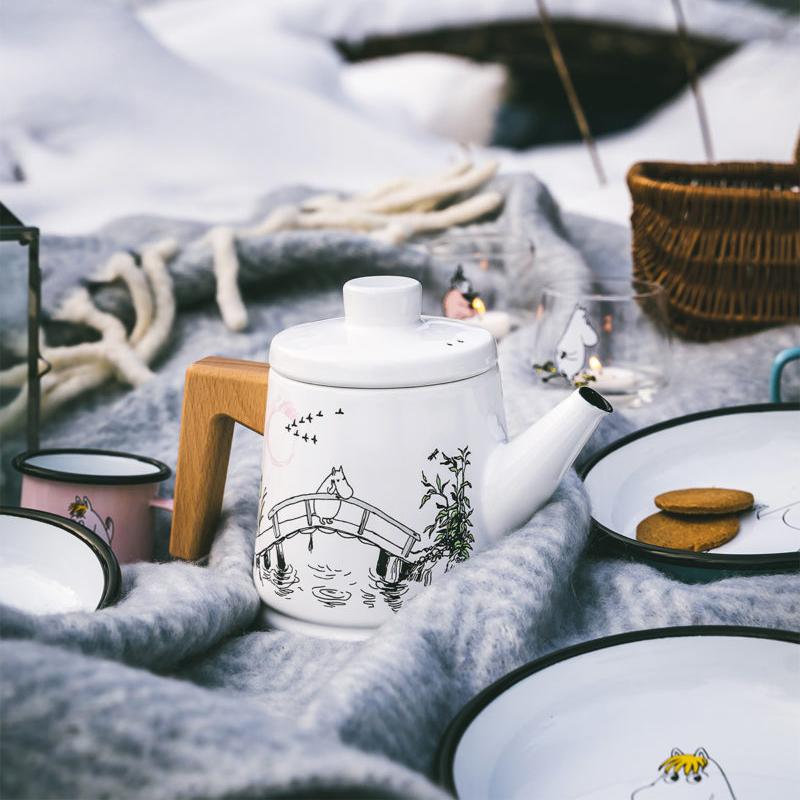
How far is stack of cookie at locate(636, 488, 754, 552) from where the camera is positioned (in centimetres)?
40

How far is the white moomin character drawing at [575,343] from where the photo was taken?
0.58 meters

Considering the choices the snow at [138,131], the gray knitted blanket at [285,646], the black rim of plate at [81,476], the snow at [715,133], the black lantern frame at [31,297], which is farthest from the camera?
the snow at [715,133]

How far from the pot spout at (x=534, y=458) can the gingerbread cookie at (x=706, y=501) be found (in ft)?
0.26

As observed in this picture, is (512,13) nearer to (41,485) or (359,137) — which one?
(359,137)

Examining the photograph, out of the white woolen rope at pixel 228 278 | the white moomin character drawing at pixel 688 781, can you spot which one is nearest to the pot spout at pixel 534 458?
the white moomin character drawing at pixel 688 781

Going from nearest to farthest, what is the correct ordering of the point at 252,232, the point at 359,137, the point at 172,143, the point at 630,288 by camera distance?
the point at 630,288
the point at 252,232
the point at 172,143
the point at 359,137

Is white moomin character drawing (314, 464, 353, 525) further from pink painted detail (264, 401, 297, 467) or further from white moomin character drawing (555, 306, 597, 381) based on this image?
white moomin character drawing (555, 306, 597, 381)

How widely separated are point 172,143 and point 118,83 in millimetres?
105

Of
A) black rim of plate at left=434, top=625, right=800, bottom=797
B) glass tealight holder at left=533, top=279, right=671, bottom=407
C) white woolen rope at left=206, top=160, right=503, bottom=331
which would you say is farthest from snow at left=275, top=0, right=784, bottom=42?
black rim of plate at left=434, top=625, right=800, bottom=797

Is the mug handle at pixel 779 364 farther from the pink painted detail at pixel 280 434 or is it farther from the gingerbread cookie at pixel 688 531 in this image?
the pink painted detail at pixel 280 434

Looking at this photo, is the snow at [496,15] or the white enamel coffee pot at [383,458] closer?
the white enamel coffee pot at [383,458]

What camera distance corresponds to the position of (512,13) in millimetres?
1378

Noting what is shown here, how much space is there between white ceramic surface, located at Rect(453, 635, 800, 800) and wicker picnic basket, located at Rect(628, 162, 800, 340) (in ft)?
1.42

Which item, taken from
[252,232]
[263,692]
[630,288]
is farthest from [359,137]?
[263,692]
